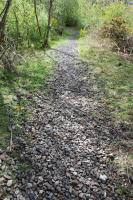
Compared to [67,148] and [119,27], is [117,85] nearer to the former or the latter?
[67,148]

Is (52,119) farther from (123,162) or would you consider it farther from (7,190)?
(7,190)

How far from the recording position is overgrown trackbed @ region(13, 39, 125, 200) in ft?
18.6

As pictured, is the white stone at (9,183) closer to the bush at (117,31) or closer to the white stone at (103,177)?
the white stone at (103,177)

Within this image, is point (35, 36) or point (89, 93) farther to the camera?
point (35, 36)

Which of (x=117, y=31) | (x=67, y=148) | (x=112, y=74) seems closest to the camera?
(x=67, y=148)

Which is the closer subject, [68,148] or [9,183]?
[9,183]

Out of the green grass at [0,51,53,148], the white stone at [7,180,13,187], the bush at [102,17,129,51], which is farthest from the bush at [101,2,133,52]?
the white stone at [7,180,13,187]

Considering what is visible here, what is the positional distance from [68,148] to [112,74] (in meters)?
7.04

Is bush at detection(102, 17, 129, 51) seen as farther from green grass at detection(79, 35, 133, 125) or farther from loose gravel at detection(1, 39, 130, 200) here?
loose gravel at detection(1, 39, 130, 200)

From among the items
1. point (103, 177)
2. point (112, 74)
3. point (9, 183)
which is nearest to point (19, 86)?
point (112, 74)

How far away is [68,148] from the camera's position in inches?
277

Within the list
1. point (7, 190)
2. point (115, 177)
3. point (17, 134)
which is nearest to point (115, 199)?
point (115, 177)

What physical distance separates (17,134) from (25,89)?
3.16 m

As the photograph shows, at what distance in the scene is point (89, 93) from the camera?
1089 centimetres
